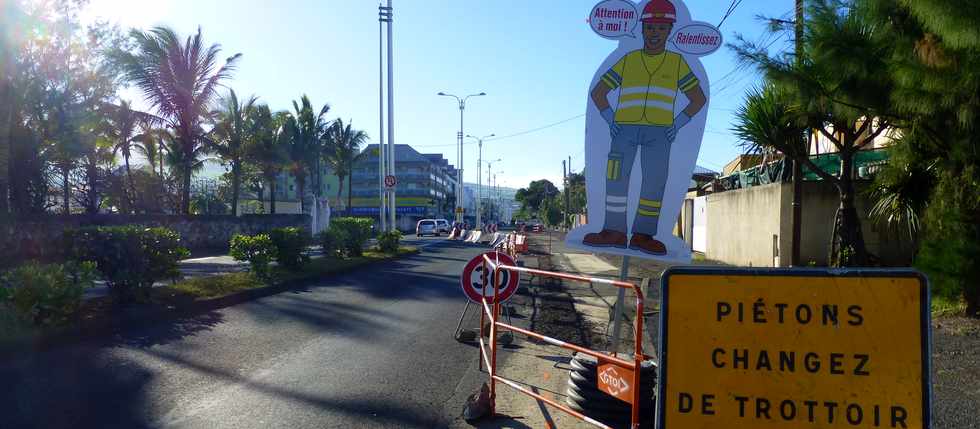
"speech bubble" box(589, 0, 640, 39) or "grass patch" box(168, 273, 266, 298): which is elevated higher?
"speech bubble" box(589, 0, 640, 39)

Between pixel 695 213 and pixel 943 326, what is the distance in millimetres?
19421

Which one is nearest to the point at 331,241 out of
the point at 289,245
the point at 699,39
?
the point at 289,245

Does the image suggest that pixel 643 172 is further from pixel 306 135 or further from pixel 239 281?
pixel 306 135

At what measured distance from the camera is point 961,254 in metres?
8.78

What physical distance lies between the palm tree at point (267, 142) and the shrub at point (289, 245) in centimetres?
1855

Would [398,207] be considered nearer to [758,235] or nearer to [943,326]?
[758,235]

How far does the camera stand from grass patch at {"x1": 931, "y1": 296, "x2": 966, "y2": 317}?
908cm

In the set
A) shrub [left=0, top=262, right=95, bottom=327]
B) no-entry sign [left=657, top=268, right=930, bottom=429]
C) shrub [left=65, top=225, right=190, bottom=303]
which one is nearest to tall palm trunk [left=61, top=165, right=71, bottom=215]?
shrub [left=65, top=225, right=190, bottom=303]

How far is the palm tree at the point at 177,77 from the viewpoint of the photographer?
21875 mm

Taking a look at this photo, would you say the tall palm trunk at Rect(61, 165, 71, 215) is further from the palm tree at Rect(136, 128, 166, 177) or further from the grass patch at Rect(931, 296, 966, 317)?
the grass patch at Rect(931, 296, 966, 317)

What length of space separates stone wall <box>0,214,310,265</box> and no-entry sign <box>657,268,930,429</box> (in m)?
9.68

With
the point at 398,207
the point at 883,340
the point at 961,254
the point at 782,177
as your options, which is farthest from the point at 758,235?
the point at 398,207

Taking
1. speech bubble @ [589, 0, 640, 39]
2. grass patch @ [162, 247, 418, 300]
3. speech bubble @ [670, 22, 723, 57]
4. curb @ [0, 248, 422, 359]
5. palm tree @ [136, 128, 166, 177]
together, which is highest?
palm tree @ [136, 128, 166, 177]

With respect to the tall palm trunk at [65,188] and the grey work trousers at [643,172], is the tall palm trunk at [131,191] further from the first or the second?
the grey work trousers at [643,172]
